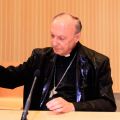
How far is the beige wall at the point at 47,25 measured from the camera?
3.93 metres

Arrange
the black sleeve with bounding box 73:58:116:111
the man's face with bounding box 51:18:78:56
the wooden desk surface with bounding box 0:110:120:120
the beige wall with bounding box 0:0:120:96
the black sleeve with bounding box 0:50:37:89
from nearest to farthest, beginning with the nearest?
the wooden desk surface with bounding box 0:110:120:120, the black sleeve with bounding box 73:58:116:111, the man's face with bounding box 51:18:78:56, the black sleeve with bounding box 0:50:37:89, the beige wall with bounding box 0:0:120:96

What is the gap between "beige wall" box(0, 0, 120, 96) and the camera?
3.93 meters

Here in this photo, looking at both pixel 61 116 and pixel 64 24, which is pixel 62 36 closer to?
pixel 64 24

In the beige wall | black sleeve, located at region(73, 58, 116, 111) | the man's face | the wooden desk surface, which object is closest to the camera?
the wooden desk surface

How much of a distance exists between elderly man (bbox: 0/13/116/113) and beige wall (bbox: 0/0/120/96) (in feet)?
4.32

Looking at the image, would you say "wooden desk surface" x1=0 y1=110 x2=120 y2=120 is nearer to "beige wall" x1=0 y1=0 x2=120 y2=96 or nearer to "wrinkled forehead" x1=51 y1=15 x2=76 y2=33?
"wrinkled forehead" x1=51 y1=15 x2=76 y2=33

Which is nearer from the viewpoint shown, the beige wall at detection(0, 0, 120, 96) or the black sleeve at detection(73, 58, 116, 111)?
the black sleeve at detection(73, 58, 116, 111)

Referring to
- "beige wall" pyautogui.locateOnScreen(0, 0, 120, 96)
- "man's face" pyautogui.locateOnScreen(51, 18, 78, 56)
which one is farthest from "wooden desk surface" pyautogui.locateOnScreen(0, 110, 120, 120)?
"beige wall" pyautogui.locateOnScreen(0, 0, 120, 96)

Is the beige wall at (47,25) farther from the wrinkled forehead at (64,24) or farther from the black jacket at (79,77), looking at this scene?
the wrinkled forehead at (64,24)

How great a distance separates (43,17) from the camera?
407cm

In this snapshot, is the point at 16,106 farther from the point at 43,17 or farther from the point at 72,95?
the point at 43,17

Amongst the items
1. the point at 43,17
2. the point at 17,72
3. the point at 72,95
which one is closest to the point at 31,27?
the point at 43,17

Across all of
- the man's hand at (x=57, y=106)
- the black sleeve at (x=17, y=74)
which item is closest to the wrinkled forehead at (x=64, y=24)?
the black sleeve at (x=17, y=74)

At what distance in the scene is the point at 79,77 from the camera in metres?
2.47
